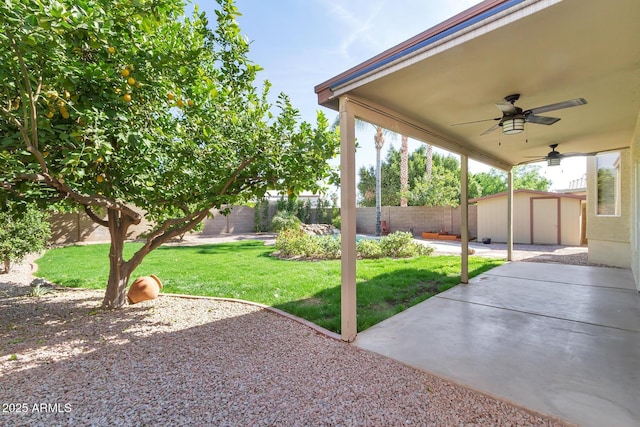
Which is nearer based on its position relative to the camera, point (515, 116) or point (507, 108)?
point (507, 108)

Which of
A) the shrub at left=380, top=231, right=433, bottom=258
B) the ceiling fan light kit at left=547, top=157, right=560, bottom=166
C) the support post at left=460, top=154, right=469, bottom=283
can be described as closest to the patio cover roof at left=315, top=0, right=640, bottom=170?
the support post at left=460, top=154, right=469, bottom=283

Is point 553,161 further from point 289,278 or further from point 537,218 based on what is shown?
point 537,218

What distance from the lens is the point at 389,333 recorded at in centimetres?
392

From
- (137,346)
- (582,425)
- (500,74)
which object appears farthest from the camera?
(137,346)

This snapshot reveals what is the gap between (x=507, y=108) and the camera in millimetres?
3803

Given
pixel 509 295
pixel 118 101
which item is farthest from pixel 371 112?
pixel 509 295

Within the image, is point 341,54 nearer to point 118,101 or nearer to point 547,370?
point 118,101

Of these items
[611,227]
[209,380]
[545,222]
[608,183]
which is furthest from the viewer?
[545,222]

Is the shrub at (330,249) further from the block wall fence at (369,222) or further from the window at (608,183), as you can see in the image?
the window at (608,183)

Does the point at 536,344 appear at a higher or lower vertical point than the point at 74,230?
lower

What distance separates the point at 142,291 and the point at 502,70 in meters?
5.76

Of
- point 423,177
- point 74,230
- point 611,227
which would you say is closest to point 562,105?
point 611,227

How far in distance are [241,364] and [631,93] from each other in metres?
5.70

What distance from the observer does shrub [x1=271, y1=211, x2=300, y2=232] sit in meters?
16.5
